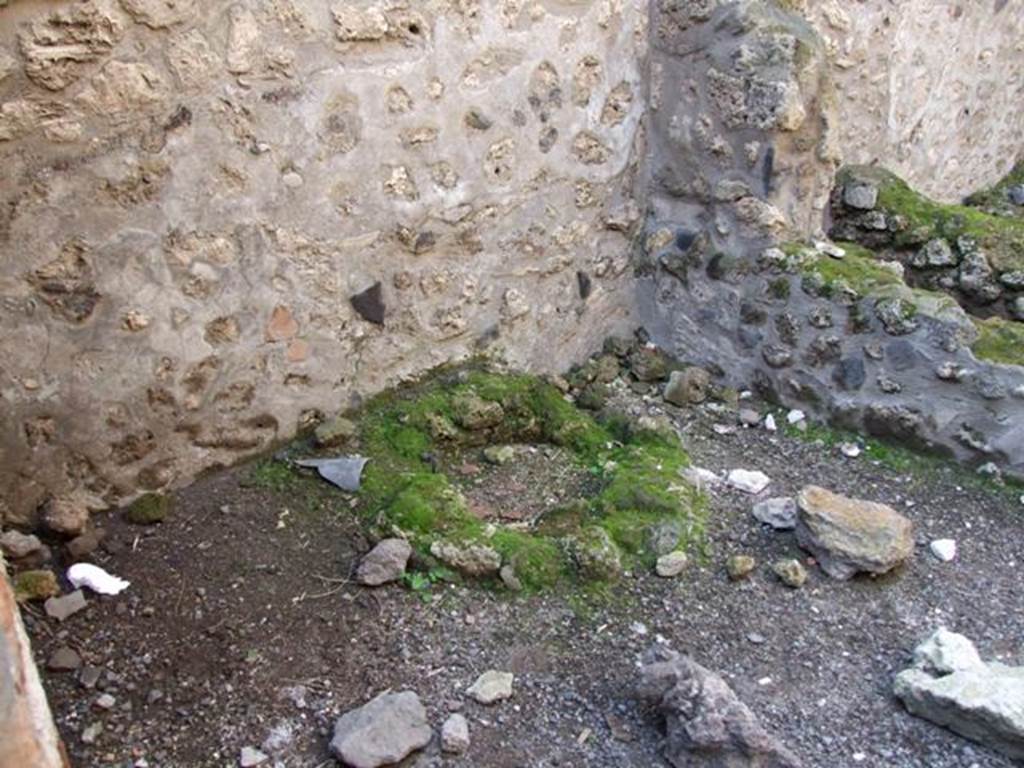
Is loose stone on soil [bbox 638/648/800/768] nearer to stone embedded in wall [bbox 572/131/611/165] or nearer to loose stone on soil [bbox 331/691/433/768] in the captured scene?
loose stone on soil [bbox 331/691/433/768]

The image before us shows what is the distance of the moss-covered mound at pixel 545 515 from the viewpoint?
2.94 m

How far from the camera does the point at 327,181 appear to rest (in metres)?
3.23

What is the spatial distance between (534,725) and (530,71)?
7.27 feet

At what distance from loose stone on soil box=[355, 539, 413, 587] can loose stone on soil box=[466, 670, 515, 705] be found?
16.6 inches

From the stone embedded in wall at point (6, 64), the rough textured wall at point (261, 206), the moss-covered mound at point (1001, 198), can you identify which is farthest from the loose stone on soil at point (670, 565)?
the moss-covered mound at point (1001, 198)

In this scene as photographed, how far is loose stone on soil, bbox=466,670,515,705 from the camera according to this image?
2535mm

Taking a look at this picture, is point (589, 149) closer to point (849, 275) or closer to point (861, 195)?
point (849, 275)

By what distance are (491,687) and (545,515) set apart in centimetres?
76

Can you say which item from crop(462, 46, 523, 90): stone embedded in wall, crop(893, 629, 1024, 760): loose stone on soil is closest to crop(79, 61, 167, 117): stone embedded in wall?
crop(462, 46, 523, 90): stone embedded in wall

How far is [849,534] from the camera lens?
9.94 feet

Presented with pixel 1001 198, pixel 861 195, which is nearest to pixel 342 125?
pixel 861 195

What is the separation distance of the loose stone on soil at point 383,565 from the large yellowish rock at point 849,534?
1176 mm

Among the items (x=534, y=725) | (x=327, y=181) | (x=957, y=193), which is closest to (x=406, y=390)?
(x=327, y=181)

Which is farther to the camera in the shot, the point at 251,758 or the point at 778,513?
the point at 778,513
